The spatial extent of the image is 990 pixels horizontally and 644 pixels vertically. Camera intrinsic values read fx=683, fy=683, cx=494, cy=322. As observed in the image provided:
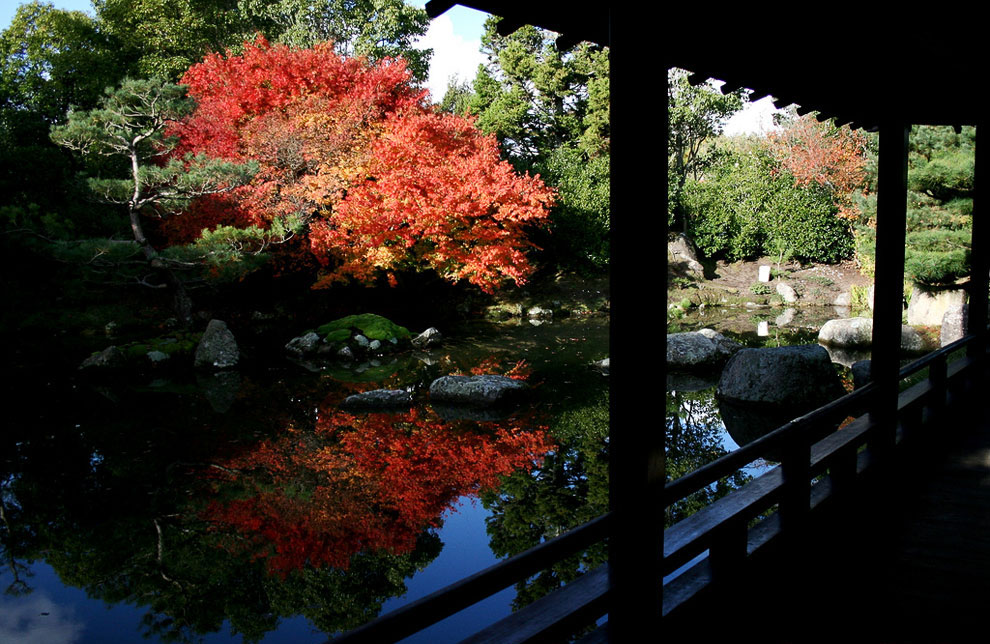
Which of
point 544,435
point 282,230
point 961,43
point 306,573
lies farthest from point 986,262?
point 282,230

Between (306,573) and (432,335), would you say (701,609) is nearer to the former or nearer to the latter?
(306,573)

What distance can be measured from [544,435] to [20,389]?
8287 millimetres

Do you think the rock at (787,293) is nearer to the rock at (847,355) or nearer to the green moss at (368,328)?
the rock at (847,355)

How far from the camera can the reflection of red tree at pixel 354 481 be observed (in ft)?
17.9

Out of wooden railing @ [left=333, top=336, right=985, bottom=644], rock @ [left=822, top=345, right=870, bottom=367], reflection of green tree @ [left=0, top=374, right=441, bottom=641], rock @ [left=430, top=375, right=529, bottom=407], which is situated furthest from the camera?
rock @ [left=822, top=345, right=870, bottom=367]

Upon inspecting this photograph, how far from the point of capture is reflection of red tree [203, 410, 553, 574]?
5.46 metres

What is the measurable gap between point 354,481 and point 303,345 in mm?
7125

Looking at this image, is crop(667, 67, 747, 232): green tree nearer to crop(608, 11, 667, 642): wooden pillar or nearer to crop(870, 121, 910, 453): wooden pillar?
crop(870, 121, 910, 453): wooden pillar

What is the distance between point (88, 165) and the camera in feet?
43.1

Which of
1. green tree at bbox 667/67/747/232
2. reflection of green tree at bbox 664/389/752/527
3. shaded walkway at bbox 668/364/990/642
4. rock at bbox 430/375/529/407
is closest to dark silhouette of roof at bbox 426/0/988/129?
shaded walkway at bbox 668/364/990/642

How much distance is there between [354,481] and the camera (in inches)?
Answer: 260

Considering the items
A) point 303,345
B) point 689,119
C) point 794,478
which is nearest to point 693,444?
point 794,478

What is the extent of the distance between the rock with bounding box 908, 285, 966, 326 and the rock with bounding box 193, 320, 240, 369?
12937 millimetres

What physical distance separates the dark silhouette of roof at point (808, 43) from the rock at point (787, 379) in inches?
210
